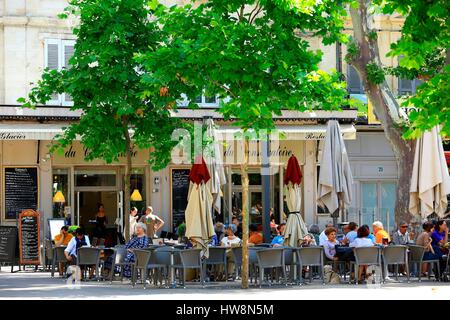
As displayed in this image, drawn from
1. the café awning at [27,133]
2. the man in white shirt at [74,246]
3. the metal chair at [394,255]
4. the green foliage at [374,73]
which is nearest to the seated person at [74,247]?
the man in white shirt at [74,246]

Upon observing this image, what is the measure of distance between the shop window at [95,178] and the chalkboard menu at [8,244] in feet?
17.6

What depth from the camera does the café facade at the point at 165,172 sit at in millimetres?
32844

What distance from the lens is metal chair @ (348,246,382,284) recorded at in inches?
867

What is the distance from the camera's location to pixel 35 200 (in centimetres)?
3309

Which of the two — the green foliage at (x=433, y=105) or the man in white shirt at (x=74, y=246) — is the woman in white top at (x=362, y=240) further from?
the man in white shirt at (x=74, y=246)

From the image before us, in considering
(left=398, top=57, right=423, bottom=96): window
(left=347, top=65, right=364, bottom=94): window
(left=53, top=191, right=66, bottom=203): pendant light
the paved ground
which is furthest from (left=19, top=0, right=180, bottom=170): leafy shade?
(left=398, top=57, right=423, bottom=96): window

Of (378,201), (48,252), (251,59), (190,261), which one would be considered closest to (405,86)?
(378,201)

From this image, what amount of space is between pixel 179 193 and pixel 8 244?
7.26m

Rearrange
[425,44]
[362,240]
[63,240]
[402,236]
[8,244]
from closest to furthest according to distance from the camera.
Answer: [425,44], [362,240], [402,236], [63,240], [8,244]

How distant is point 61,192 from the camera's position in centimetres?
3353

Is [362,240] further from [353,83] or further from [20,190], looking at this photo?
[353,83]

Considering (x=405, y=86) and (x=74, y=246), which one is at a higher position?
(x=405, y=86)

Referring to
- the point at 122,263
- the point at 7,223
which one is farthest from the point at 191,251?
the point at 7,223
